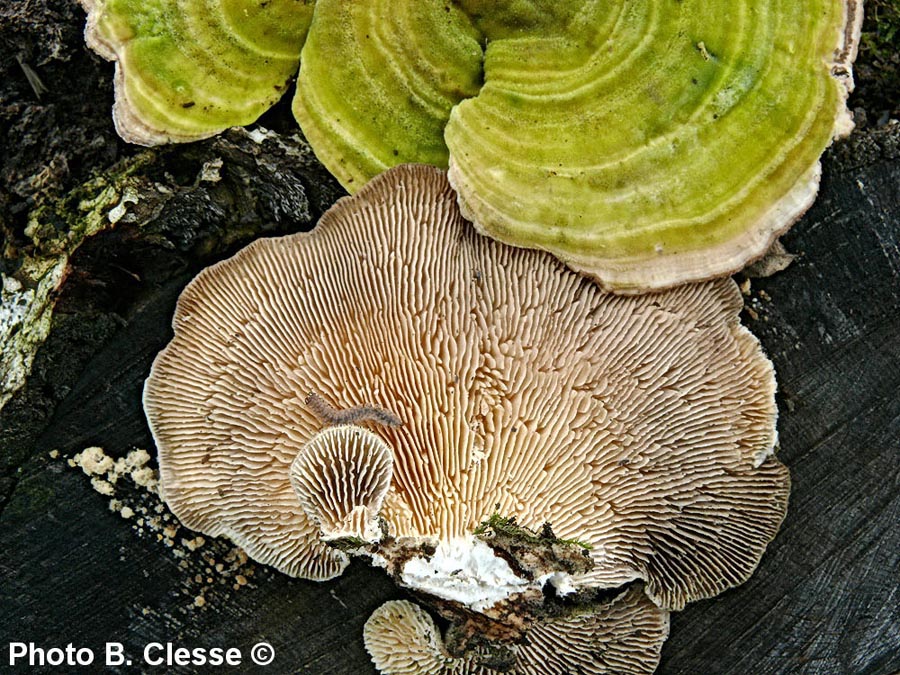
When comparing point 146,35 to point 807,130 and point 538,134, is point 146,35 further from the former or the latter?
point 807,130

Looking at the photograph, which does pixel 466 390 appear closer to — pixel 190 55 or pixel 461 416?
pixel 461 416

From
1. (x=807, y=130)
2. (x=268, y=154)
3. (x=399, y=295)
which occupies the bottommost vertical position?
(x=399, y=295)

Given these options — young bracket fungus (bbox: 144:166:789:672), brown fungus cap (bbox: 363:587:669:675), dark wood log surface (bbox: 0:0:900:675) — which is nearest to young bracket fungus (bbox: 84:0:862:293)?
young bracket fungus (bbox: 144:166:789:672)

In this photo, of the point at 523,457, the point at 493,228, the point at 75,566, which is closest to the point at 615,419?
the point at 523,457

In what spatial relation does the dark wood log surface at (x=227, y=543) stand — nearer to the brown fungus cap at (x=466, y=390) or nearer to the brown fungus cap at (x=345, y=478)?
the brown fungus cap at (x=466, y=390)

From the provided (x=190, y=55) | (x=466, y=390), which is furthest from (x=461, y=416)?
(x=190, y=55)
